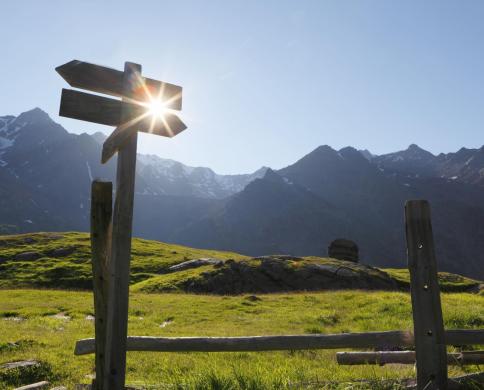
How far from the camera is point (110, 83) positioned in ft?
24.9

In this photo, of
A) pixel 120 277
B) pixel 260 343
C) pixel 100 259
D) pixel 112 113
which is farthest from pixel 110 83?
pixel 260 343

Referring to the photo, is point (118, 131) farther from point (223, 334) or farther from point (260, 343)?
point (223, 334)

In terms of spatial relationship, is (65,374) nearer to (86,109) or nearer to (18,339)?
(18,339)

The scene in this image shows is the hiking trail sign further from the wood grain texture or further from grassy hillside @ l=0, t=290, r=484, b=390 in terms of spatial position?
grassy hillside @ l=0, t=290, r=484, b=390

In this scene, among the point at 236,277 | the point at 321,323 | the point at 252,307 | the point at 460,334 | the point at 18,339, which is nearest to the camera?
the point at 460,334

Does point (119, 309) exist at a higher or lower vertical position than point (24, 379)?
higher

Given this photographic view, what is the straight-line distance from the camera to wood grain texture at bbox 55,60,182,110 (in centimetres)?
733

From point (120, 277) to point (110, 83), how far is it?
3.48 meters

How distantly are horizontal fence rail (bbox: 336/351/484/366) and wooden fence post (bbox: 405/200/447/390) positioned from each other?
189 centimetres

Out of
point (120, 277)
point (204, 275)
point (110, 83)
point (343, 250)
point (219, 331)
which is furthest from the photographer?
point (343, 250)

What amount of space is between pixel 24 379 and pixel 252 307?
21696 mm

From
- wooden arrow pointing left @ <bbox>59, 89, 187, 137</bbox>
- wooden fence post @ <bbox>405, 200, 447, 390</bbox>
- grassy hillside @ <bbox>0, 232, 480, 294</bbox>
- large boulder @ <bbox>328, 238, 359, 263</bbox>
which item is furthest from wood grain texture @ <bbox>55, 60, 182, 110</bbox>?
large boulder @ <bbox>328, 238, 359, 263</bbox>

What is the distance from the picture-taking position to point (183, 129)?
8.03 m

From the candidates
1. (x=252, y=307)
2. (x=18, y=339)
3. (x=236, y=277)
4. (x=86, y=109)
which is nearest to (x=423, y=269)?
(x=86, y=109)
